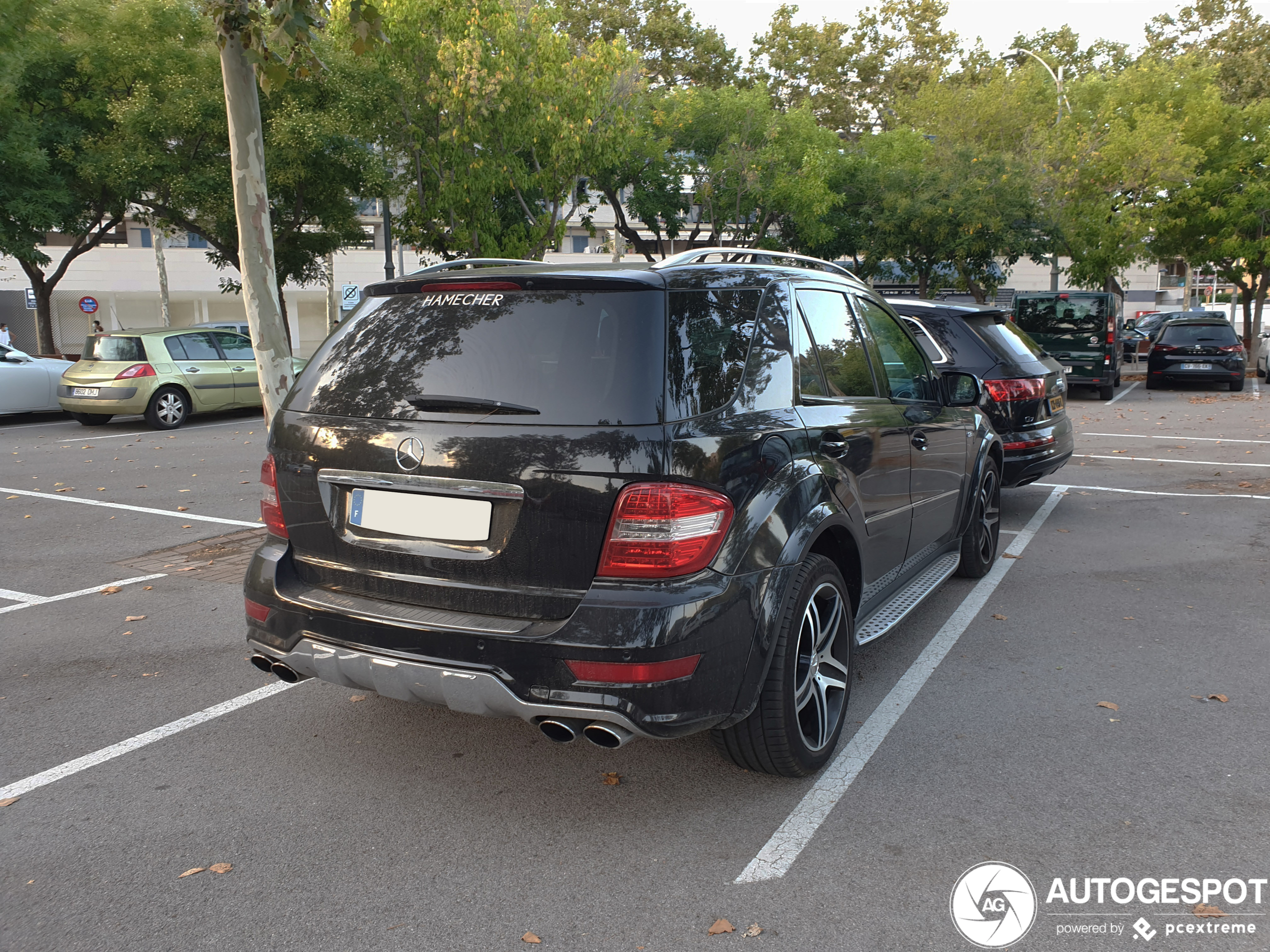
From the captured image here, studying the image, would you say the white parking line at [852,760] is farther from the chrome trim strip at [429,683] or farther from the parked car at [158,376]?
the parked car at [158,376]

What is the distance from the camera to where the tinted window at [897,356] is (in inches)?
189

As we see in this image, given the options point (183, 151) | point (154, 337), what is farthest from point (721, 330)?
point (183, 151)

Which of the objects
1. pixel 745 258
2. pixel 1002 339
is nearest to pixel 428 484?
pixel 745 258

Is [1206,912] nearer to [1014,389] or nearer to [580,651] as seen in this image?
[580,651]

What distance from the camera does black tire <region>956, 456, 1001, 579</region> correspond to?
624cm

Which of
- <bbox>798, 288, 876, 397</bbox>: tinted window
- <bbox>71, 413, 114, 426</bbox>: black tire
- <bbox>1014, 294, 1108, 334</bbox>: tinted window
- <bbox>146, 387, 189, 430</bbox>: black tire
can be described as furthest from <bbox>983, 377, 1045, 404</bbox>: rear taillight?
<bbox>71, 413, 114, 426</bbox>: black tire

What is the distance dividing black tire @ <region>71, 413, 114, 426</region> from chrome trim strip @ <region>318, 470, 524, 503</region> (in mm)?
14246

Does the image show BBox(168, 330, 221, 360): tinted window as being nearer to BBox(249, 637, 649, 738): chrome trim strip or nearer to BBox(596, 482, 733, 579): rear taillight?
BBox(249, 637, 649, 738): chrome trim strip

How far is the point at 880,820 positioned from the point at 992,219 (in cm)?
2552

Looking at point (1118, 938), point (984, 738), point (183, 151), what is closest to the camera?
point (1118, 938)

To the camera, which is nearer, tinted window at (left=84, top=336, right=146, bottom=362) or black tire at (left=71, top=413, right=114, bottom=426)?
tinted window at (left=84, top=336, right=146, bottom=362)

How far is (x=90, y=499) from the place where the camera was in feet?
31.5

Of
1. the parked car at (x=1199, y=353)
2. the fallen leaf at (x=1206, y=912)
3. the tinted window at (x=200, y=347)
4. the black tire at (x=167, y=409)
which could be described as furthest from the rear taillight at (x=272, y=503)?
the parked car at (x=1199, y=353)

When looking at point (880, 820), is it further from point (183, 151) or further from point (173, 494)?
point (183, 151)
